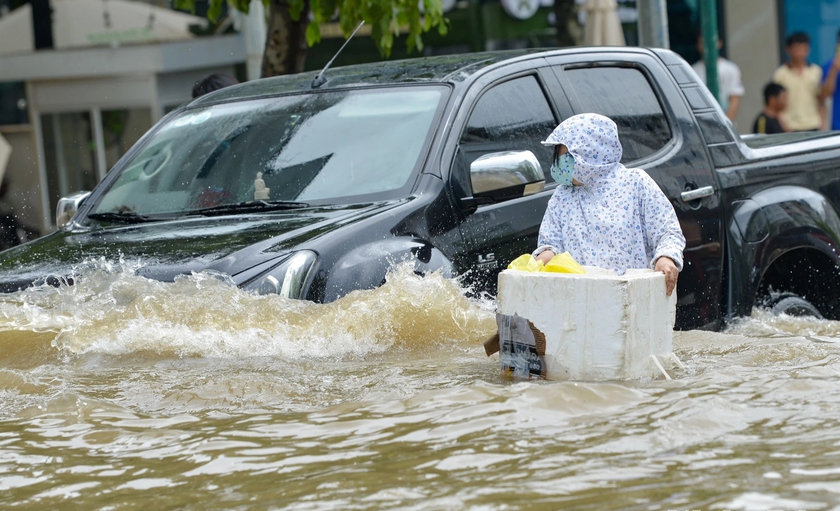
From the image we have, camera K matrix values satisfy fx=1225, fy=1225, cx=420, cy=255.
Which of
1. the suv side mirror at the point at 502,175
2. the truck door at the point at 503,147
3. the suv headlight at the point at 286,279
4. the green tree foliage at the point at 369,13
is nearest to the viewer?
the suv headlight at the point at 286,279

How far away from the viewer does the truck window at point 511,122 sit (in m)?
5.22

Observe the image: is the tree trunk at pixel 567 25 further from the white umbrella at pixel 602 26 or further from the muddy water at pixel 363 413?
the muddy water at pixel 363 413

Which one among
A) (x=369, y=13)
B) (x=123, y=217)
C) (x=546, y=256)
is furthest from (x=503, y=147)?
(x=369, y=13)

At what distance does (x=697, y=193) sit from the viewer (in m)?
5.70

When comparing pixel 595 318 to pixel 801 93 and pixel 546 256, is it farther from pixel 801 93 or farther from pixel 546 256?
pixel 801 93

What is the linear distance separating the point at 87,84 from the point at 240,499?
15569 millimetres

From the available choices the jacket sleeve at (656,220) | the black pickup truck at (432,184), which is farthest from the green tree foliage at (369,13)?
the jacket sleeve at (656,220)

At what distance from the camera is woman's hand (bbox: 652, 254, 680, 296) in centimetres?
421

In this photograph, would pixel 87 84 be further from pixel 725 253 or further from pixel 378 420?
pixel 378 420

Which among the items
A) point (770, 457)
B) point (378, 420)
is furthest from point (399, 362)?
point (770, 457)

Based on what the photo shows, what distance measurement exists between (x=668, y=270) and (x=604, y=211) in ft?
1.60

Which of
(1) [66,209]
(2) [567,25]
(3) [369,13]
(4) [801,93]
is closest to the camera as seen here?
(1) [66,209]

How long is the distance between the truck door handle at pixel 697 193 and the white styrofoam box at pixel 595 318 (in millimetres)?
1607

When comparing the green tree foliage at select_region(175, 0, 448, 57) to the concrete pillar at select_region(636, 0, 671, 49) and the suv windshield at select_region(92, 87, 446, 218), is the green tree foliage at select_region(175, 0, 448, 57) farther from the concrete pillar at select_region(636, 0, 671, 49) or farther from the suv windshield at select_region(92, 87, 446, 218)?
the suv windshield at select_region(92, 87, 446, 218)
